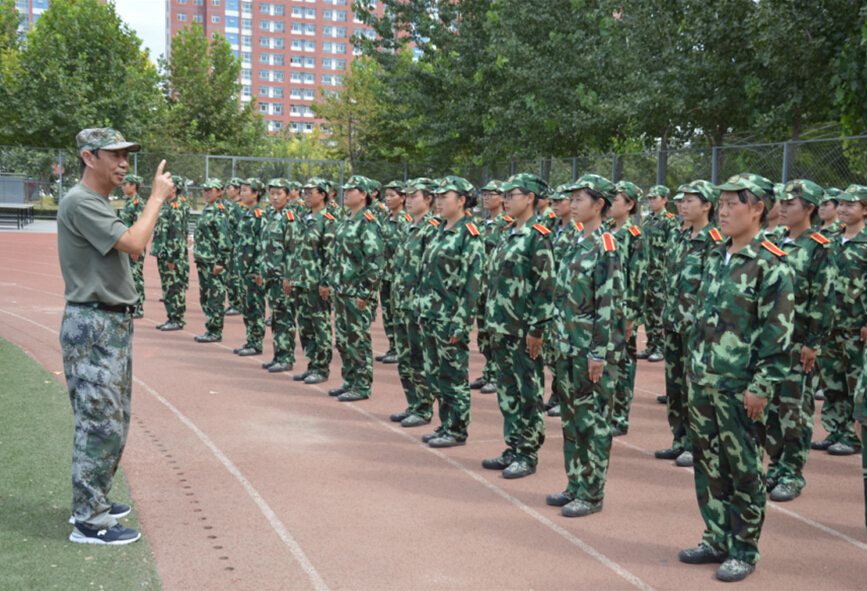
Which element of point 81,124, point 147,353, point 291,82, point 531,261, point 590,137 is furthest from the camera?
point 291,82

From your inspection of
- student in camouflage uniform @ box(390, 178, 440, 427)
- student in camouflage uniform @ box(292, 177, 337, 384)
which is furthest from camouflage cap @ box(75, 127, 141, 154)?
student in camouflage uniform @ box(292, 177, 337, 384)

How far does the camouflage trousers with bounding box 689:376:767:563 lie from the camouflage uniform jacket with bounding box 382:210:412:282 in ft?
24.5

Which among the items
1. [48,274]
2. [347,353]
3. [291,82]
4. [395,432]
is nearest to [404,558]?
[395,432]

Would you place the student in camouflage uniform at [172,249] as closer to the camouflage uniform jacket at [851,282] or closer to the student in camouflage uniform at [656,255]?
the student in camouflage uniform at [656,255]

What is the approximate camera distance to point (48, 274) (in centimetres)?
2083

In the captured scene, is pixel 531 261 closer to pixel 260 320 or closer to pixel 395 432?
pixel 395 432

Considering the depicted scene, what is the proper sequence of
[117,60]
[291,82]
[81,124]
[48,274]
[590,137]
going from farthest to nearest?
[291,82] → [117,60] → [81,124] → [590,137] → [48,274]

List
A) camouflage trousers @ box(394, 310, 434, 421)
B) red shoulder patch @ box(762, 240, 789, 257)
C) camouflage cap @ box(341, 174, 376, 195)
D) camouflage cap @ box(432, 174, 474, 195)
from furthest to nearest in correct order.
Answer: camouflage cap @ box(341, 174, 376, 195), camouflage trousers @ box(394, 310, 434, 421), camouflage cap @ box(432, 174, 474, 195), red shoulder patch @ box(762, 240, 789, 257)

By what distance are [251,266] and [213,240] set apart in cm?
147

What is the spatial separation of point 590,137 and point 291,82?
10339cm

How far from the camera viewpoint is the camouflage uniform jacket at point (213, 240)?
12992mm

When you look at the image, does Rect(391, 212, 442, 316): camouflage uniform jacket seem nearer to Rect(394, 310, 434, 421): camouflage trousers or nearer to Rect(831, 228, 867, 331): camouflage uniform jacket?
Rect(394, 310, 434, 421): camouflage trousers

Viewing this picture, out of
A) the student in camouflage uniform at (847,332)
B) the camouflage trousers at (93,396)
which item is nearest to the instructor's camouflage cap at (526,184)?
the student in camouflage uniform at (847,332)

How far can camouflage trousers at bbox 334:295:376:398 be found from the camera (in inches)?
358
